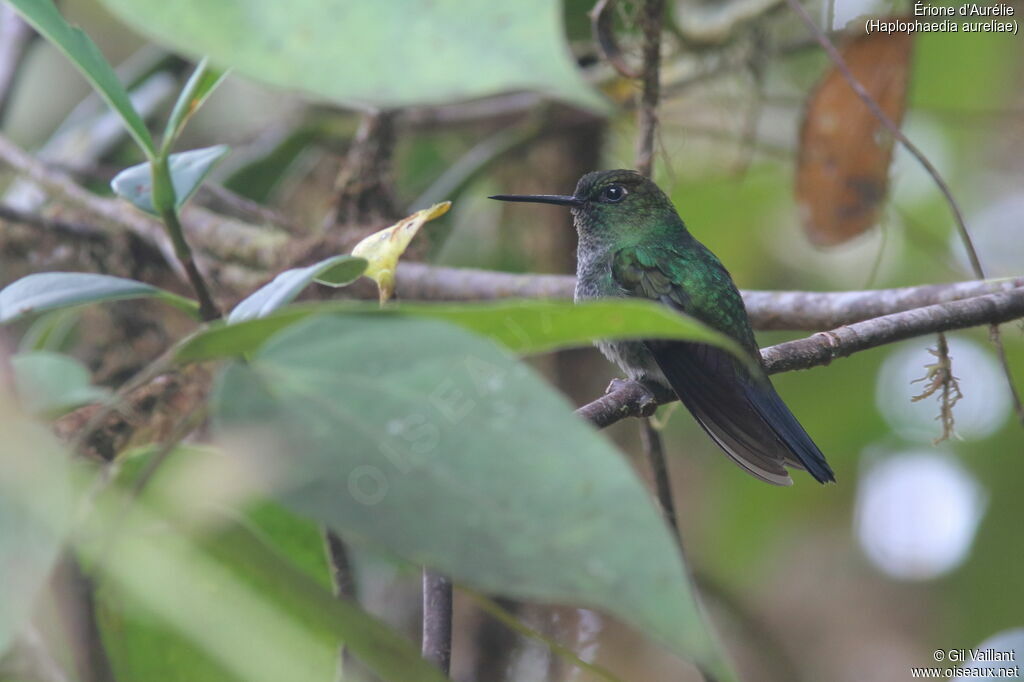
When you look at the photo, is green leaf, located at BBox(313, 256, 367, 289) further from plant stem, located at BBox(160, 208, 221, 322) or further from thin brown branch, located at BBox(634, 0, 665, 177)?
thin brown branch, located at BBox(634, 0, 665, 177)

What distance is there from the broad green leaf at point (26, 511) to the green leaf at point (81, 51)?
0.63 metres

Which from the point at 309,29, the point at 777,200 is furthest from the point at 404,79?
the point at 777,200

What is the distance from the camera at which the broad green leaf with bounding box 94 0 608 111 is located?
0.53 metres

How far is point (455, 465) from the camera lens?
2.23 feet

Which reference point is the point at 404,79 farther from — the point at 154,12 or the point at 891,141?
the point at 891,141

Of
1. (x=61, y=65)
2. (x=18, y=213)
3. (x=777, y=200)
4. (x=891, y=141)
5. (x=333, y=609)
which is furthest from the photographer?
(x=61, y=65)

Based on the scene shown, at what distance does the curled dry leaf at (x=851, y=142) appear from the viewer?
2812 mm

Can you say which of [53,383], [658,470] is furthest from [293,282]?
[658,470]

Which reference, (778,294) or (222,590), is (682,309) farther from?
(222,590)

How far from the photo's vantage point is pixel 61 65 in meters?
4.72

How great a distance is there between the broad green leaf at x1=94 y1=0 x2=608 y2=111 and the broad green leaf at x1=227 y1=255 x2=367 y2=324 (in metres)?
0.46

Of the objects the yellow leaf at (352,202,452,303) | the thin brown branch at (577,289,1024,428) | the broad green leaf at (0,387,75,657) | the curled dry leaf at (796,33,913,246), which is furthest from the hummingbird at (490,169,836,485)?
the broad green leaf at (0,387,75,657)

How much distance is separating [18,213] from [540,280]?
139cm

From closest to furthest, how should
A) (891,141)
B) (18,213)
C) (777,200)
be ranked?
(18,213) → (891,141) → (777,200)
